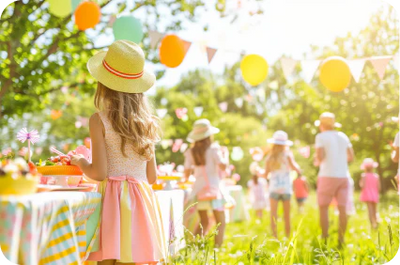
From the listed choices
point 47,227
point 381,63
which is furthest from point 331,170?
point 47,227

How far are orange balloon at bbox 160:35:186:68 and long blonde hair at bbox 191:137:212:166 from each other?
3.27ft

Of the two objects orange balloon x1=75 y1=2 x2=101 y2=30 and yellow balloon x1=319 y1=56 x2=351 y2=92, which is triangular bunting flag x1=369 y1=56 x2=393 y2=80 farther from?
orange balloon x1=75 y1=2 x2=101 y2=30

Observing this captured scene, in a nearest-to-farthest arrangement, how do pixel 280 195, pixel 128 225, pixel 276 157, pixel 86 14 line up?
pixel 128 225
pixel 86 14
pixel 280 195
pixel 276 157

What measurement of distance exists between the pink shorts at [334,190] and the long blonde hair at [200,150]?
1506 mm

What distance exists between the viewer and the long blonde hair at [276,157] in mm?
6262

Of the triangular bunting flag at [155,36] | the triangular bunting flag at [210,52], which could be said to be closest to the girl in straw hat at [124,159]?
the triangular bunting flag at [155,36]

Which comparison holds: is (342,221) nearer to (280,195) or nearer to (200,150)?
(280,195)

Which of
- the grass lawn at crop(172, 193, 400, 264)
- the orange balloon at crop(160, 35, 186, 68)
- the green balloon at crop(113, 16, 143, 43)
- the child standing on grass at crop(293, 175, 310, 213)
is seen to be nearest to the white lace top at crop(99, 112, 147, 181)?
the grass lawn at crop(172, 193, 400, 264)

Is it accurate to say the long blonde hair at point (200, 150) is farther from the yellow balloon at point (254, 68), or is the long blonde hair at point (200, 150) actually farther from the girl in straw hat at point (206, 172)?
the yellow balloon at point (254, 68)

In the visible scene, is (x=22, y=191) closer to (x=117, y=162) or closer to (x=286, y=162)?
(x=117, y=162)

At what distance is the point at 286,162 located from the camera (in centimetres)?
632

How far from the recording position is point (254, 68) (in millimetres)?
5645

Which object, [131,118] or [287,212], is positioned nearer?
[131,118]

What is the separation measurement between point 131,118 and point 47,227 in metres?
0.95
